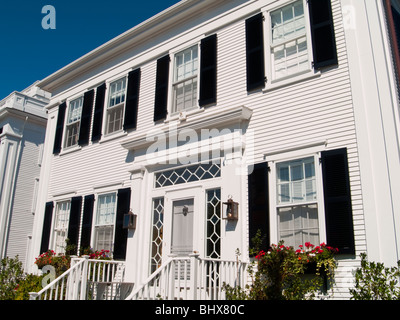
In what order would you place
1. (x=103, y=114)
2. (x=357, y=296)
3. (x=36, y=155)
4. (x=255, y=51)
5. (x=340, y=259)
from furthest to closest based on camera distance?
(x=36, y=155) → (x=103, y=114) → (x=255, y=51) → (x=340, y=259) → (x=357, y=296)

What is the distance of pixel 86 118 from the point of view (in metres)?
11.4

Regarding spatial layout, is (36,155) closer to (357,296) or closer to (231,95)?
(231,95)

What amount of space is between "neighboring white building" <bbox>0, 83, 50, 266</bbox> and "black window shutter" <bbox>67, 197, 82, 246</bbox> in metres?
5.93

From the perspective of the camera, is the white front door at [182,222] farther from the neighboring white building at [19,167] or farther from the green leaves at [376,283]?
the neighboring white building at [19,167]

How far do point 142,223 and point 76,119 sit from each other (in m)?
4.99

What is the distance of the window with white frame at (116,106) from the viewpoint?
10.6 metres

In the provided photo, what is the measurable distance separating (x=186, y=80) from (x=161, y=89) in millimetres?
732

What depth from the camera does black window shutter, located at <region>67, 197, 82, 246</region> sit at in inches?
408

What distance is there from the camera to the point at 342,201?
6.02 m

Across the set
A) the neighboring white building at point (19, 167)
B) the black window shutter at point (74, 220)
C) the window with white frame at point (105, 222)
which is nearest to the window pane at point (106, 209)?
the window with white frame at point (105, 222)

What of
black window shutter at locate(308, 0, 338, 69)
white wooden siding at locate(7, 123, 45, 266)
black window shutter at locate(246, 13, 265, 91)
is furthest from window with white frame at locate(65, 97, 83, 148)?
black window shutter at locate(308, 0, 338, 69)

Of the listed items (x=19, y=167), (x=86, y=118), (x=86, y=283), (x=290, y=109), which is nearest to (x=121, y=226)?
(x=86, y=283)

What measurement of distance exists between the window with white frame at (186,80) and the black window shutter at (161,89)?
0.21 meters

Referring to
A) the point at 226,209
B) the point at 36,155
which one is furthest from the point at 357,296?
the point at 36,155
